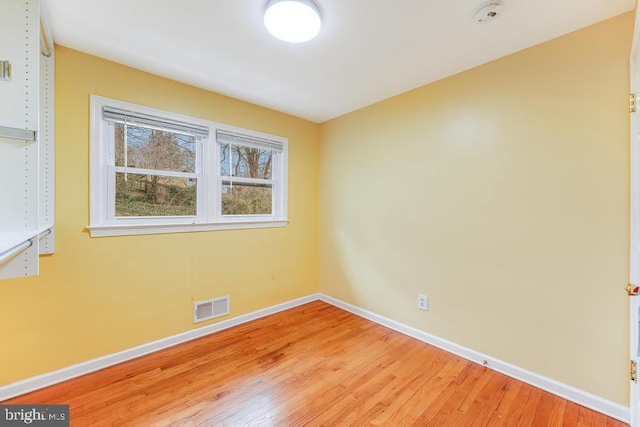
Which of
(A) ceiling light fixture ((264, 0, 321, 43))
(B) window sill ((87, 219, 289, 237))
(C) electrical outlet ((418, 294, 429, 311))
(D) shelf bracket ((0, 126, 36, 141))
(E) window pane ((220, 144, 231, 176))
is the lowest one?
(C) electrical outlet ((418, 294, 429, 311))

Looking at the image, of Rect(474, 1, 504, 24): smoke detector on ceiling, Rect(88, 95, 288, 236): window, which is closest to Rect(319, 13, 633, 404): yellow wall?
Rect(474, 1, 504, 24): smoke detector on ceiling

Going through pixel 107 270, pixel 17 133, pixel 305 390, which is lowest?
pixel 305 390

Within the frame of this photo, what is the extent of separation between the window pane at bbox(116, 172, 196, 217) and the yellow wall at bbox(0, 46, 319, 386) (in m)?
0.22

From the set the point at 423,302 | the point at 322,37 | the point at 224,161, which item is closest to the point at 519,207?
the point at 423,302

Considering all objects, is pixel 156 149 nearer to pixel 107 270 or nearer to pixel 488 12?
pixel 107 270

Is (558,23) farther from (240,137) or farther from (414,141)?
(240,137)

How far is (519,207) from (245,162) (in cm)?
254

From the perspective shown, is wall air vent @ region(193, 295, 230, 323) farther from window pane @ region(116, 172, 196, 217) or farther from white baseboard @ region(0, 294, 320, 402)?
window pane @ region(116, 172, 196, 217)

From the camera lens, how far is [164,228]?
7.59 feet

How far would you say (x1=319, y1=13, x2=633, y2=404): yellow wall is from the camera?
5.22 ft

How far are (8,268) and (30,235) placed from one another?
0.19 metres

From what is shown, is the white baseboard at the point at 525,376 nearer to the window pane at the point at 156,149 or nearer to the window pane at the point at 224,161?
the window pane at the point at 224,161

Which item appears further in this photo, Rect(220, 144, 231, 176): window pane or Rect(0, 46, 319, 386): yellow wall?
Rect(220, 144, 231, 176): window pane

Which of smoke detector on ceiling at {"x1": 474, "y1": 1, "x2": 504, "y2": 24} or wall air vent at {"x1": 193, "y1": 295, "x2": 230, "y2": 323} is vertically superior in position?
smoke detector on ceiling at {"x1": 474, "y1": 1, "x2": 504, "y2": 24}
